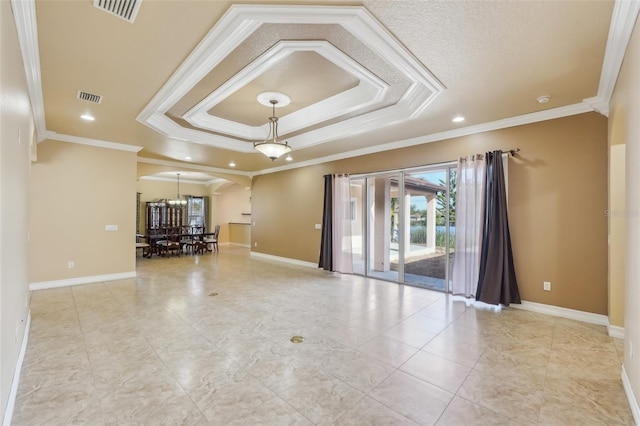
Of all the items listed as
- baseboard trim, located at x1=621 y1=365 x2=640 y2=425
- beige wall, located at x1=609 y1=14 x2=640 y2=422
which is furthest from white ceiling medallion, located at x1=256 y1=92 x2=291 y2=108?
baseboard trim, located at x1=621 y1=365 x2=640 y2=425

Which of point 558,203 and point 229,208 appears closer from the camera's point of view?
point 558,203

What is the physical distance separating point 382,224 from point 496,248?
2.57 m

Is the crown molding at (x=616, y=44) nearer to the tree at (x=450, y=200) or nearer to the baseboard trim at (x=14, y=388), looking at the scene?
the tree at (x=450, y=200)

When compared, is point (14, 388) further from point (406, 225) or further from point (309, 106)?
point (406, 225)

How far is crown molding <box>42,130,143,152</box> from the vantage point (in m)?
5.02

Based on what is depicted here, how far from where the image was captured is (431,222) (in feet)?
18.2

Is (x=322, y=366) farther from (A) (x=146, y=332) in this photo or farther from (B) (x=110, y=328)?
(B) (x=110, y=328)

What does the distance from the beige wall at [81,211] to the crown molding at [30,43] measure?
196cm

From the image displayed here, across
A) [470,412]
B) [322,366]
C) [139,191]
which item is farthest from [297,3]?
[139,191]

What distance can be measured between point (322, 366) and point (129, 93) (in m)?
3.85

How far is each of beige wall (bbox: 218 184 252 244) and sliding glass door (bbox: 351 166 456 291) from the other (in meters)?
7.55

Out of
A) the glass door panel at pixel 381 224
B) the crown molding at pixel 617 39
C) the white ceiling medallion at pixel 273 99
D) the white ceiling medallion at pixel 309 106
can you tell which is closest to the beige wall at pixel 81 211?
the white ceiling medallion at pixel 309 106

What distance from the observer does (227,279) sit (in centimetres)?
598

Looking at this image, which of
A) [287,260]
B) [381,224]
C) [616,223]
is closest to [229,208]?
[287,260]
